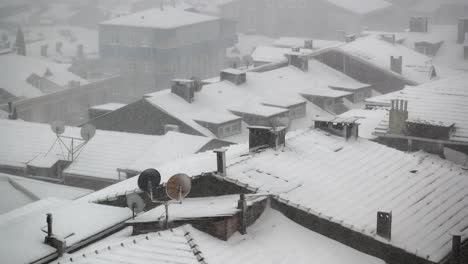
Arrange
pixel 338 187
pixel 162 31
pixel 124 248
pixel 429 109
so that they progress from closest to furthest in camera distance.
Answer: pixel 124 248 < pixel 338 187 < pixel 429 109 < pixel 162 31

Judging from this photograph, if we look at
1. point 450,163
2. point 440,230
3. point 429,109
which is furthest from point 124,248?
point 429,109

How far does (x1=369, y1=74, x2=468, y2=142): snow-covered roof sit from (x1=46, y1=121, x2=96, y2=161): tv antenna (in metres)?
15.1

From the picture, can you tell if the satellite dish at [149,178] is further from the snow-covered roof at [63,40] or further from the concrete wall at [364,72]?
the snow-covered roof at [63,40]

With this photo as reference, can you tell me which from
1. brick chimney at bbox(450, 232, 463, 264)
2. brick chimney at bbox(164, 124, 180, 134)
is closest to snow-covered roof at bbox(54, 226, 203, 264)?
brick chimney at bbox(450, 232, 463, 264)

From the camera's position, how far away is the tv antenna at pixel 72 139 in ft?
129

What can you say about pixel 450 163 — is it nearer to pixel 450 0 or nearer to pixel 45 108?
pixel 45 108

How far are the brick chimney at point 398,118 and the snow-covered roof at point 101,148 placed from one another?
30.5 feet

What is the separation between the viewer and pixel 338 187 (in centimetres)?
2369

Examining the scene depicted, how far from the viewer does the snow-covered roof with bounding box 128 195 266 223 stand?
829 inches

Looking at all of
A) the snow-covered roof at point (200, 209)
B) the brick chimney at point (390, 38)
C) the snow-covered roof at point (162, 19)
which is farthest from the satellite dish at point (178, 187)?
the snow-covered roof at point (162, 19)

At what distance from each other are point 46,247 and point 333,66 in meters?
34.3

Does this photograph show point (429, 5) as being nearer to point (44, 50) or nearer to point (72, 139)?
point (44, 50)

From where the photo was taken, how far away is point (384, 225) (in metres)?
21.1

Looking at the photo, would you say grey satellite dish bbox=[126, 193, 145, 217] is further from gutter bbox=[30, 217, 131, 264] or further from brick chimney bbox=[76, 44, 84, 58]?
brick chimney bbox=[76, 44, 84, 58]
